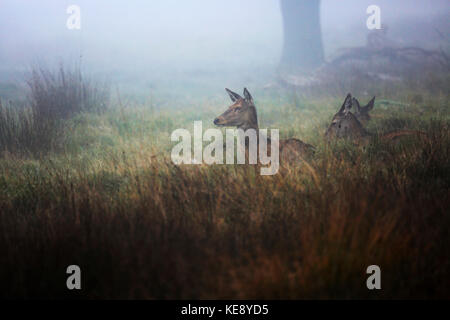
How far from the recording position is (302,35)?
53.6 ft

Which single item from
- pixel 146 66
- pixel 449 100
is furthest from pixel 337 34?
pixel 449 100

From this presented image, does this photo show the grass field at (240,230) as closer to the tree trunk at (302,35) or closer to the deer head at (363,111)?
the deer head at (363,111)

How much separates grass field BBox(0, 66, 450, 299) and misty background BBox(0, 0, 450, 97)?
12.2 m

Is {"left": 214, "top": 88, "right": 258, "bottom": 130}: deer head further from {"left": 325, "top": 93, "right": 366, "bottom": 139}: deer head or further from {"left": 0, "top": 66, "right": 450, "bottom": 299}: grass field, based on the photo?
{"left": 325, "top": 93, "right": 366, "bottom": 139}: deer head

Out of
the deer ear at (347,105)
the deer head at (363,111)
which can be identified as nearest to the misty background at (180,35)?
the deer head at (363,111)

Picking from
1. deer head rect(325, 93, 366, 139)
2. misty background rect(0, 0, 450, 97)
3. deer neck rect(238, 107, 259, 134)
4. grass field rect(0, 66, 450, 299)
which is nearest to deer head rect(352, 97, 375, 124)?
deer head rect(325, 93, 366, 139)

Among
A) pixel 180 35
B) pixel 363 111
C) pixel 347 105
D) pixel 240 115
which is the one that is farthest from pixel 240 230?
pixel 180 35

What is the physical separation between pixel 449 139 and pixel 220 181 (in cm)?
269

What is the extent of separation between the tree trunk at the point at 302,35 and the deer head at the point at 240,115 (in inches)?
465

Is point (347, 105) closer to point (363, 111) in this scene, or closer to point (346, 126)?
point (346, 126)

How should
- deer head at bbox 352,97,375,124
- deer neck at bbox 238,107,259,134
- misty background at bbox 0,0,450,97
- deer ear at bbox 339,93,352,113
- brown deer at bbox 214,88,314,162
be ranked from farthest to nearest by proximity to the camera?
misty background at bbox 0,0,450,97 → deer head at bbox 352,97,375,124 → deer neck at bbox 238,107,259,134 → deer ear at bbox 339,93,352,113 → brown deer at bbox 214,88,314,162

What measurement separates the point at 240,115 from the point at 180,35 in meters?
24.2

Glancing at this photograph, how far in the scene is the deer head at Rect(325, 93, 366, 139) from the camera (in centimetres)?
501

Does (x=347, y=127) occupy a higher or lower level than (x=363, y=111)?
lower
